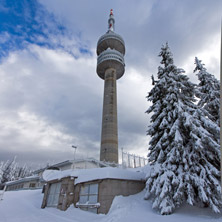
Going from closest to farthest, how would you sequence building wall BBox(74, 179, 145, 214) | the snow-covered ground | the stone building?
1. the snow-covered ground
2. building wall BBox(74, 179, 145, 214)
3. the stone building

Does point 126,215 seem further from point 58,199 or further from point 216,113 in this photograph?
point 216,113

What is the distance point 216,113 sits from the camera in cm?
1315

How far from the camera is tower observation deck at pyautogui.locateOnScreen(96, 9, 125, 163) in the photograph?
103 feet

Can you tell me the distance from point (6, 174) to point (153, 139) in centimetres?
8232

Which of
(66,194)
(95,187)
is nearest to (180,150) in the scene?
(95,187)

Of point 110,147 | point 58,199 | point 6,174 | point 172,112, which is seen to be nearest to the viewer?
point 172,112

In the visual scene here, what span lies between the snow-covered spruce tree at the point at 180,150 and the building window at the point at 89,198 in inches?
156

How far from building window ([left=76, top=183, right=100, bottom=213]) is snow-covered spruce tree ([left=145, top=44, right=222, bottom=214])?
396cm

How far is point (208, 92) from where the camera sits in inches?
536

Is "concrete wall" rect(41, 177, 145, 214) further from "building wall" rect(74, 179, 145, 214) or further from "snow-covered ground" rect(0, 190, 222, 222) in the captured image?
"snow-covered ground" rect(0, 190, 222, 222)

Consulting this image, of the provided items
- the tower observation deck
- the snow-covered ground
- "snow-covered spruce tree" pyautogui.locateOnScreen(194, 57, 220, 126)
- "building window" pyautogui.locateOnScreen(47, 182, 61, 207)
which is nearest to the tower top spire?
the tower observation deck

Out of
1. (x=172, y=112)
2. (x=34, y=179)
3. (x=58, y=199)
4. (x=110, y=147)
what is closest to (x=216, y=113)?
(x=172, y=112)

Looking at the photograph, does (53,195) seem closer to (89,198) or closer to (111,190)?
(89,198)

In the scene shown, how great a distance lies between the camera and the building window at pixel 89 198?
11.8 meters
